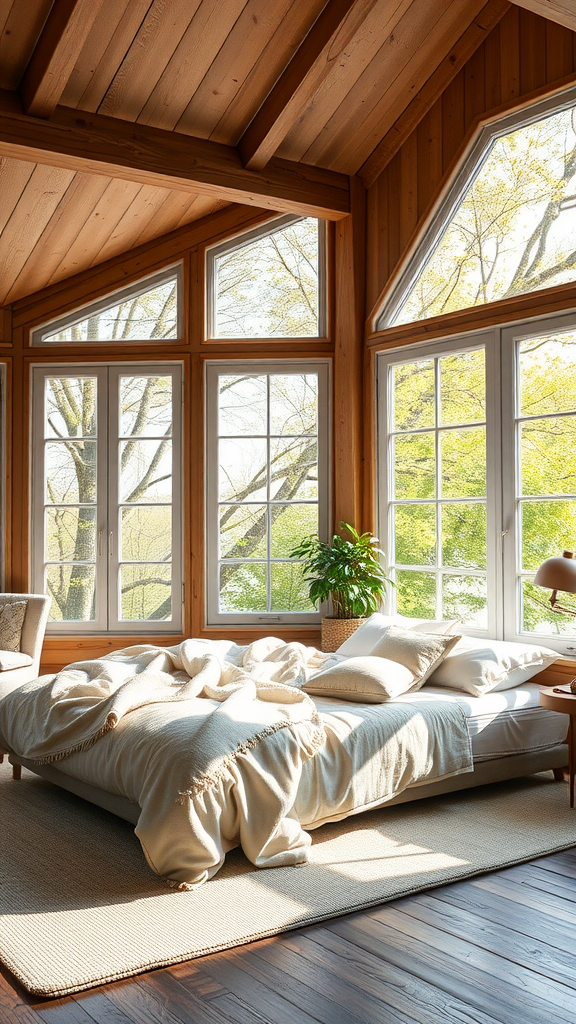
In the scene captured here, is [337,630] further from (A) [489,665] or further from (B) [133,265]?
(B) [133,265]

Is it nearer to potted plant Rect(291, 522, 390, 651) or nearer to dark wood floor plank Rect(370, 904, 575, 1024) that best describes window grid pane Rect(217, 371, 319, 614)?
potted plant Rect(291, 522, 390, 651)

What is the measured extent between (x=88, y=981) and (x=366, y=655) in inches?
98.7

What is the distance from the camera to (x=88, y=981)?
7.92ft

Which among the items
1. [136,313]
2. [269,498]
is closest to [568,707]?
[269,498]

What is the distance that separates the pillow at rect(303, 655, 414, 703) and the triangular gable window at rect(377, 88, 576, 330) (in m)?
2.27

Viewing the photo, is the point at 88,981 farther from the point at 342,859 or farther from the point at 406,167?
the point at 406,167

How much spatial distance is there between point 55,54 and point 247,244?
7.93ft

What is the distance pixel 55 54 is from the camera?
4176 millimetres

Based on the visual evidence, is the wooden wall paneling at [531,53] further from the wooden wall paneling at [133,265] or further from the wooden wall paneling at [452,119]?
the wooden wall paneling at [133,265]

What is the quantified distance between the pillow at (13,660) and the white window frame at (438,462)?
233 centimetres

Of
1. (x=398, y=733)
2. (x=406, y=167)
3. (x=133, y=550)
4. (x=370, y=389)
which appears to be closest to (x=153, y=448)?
(x=133, y=550)

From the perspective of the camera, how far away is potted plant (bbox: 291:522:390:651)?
579 centimetres

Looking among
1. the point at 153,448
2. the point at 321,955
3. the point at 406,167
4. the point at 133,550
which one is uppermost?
the point at 406,167

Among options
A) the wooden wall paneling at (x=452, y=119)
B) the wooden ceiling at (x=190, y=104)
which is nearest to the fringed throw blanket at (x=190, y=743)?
the wooden ceiling at (x=190, y=104)
